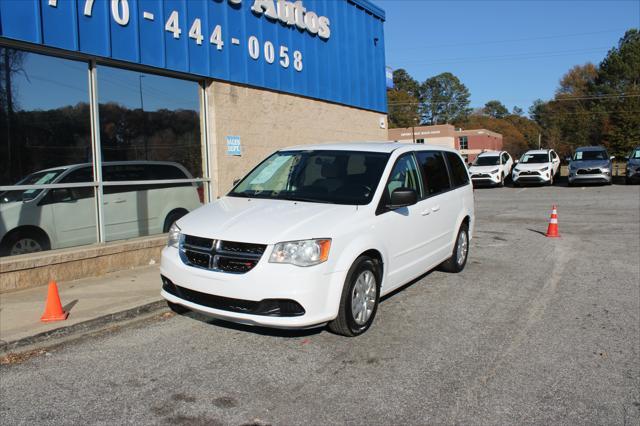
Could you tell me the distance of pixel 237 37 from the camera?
33.8ft

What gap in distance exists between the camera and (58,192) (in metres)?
7.41

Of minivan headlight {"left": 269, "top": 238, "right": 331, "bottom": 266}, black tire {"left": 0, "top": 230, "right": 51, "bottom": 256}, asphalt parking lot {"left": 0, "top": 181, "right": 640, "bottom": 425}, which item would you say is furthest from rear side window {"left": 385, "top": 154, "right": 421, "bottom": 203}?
black tire {"left": 0, "top": 230, "right": 51, "bottom": 256}

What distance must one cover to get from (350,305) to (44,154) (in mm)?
5063

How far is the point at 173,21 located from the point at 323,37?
4.93 m

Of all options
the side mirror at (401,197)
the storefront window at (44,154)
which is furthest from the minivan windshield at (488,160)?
the side mirror at (401,197)

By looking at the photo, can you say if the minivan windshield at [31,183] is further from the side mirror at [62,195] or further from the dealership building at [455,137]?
the dealership building at [455,137]

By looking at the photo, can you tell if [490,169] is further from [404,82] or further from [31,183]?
[404,82]

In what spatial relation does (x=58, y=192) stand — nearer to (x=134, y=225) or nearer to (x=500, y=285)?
(x=134, y=225)

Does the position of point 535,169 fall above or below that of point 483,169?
below

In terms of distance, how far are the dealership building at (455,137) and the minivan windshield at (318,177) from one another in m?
70.7

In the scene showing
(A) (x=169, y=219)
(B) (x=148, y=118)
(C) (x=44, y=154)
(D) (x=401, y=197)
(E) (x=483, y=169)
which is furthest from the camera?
(E) (x=483, y=169)

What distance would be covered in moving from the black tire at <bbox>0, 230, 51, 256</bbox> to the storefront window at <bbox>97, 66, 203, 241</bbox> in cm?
93

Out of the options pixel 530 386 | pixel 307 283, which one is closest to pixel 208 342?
pixel 307 283

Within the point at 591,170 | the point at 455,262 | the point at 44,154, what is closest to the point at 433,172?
the point at 455,262
